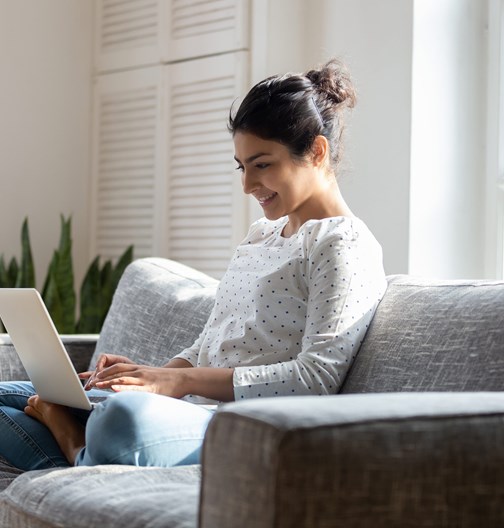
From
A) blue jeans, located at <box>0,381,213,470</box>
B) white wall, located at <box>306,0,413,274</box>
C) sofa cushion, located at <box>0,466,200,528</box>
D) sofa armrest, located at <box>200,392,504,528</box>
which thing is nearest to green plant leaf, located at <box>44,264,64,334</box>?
white wall, located at <box>306,0,413,274</box>

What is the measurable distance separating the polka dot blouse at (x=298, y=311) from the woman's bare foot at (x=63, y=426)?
1.01ft

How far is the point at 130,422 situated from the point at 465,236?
189 cm

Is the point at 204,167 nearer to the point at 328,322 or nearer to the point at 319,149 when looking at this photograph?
the point at 319,149

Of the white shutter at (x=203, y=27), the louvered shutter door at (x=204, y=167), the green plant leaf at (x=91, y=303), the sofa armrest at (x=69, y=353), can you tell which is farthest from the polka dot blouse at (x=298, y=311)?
the green plant leaf at (x=91, y=303)

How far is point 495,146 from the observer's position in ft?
10.6

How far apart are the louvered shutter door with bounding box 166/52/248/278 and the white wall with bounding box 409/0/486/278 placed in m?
0.75

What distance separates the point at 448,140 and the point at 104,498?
2106mm

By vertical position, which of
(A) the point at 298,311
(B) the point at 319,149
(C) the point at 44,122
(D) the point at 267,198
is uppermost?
(C) the point at 44,122

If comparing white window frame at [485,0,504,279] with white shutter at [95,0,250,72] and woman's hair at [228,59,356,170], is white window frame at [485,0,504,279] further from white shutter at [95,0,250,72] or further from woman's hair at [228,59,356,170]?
woman's hair at [228,59,356,170]

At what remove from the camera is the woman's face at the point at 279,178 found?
218 centimetres

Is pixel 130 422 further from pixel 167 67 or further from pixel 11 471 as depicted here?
pixel 167 67

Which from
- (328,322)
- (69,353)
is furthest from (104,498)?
(69,353)

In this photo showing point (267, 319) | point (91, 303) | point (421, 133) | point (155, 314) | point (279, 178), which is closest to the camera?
point (267, 319)

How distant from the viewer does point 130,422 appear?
1615mm
